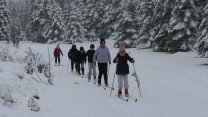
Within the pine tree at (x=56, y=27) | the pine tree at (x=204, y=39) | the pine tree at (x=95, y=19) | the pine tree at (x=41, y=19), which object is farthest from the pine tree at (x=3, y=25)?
the pine tree at (x=204, y=39)

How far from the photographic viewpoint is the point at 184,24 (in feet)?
99.7

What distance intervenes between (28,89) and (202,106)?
5.84 m

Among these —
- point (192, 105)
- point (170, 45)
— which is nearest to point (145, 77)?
point (192, 105)

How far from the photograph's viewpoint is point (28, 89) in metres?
9.69

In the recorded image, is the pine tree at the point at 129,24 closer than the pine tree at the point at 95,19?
Yes

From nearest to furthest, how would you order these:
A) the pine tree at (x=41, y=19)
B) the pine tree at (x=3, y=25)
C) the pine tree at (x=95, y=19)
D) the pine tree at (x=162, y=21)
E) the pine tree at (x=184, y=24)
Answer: the pine tree at (x=184, y=24) < the pine tree at (x=162, y=21) < the pine tree at (x=3, y=25) < the pine tree at (x=95, y=19) < the pine tree at (x=41, y=19)

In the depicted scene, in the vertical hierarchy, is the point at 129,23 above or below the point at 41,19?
below

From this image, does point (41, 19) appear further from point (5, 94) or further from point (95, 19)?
point (5, 94)

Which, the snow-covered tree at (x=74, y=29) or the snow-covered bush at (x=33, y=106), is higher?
the snow-covered tree at (x=74, y=29)

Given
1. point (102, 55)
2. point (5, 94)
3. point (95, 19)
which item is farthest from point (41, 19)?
point (5, 94)

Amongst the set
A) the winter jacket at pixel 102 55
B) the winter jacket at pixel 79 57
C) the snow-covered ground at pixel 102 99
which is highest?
the winter jacket at pixel 102 55

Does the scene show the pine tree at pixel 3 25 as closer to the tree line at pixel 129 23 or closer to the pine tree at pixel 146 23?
the tree line at pixel 129 23

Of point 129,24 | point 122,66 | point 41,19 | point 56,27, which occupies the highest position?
point 41,19

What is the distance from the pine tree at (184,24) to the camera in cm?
3023
